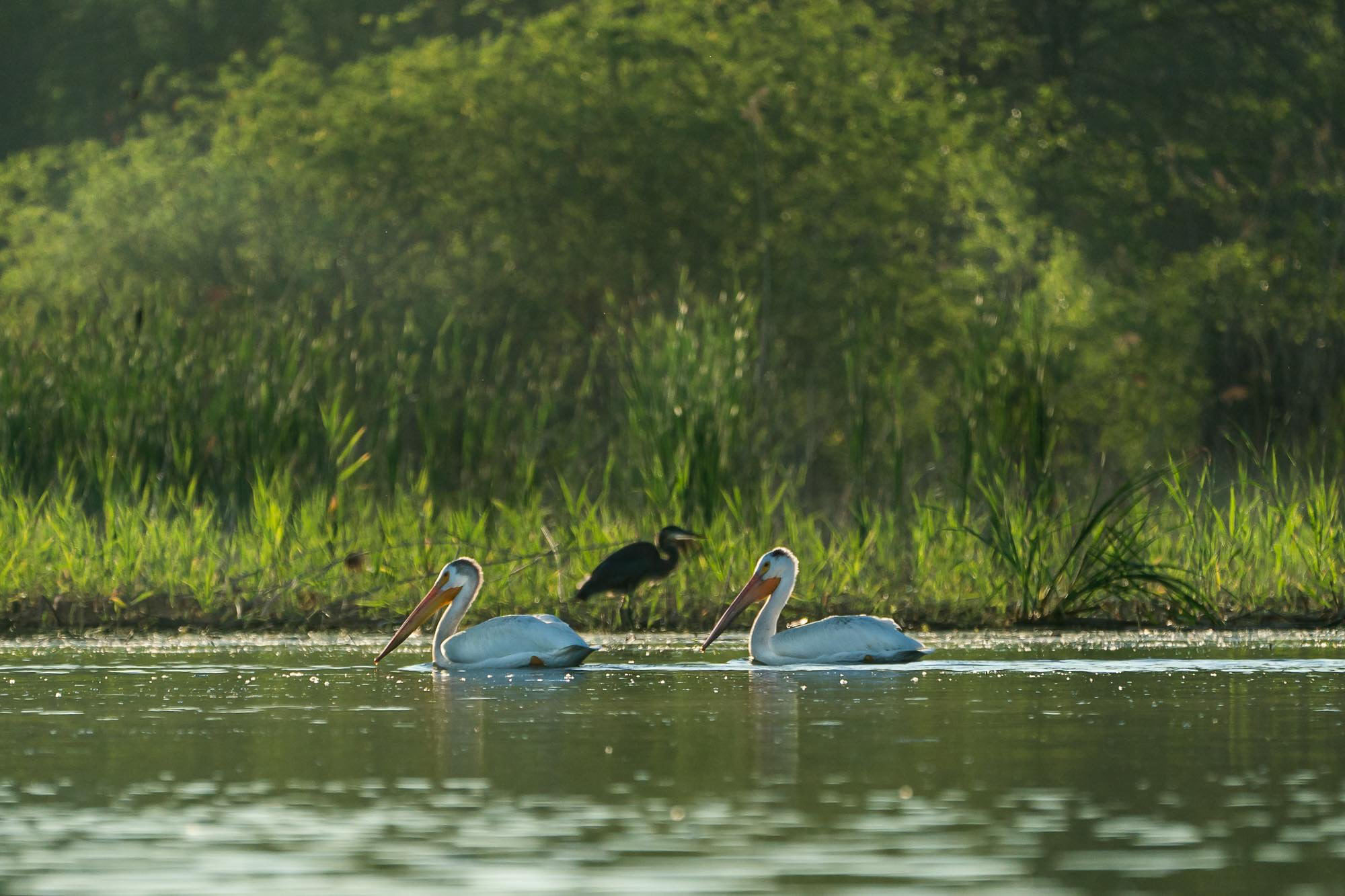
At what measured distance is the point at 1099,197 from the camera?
3064cm

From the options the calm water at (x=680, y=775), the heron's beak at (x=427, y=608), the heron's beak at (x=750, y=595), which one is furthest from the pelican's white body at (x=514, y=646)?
the heron's beak at (x=750, y=595)

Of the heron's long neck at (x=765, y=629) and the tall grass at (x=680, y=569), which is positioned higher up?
the tall grass at (x=680, y=569)

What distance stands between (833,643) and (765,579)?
39.9 inches

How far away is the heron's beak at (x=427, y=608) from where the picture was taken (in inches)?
529

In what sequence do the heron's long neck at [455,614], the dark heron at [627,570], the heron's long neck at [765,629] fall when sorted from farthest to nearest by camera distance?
the dark heron at [627,570] → the heron's long neck at [455,614] → the heron's long neck at [765,629]

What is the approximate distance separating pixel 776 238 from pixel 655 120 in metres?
1.73

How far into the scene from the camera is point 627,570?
49.1 feet

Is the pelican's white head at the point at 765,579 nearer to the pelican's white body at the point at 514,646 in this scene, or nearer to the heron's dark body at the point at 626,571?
the pelican's white body at the point at 514,646

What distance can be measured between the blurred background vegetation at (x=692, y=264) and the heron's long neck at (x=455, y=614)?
8.77 feet

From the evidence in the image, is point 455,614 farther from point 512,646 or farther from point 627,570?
point 627,570

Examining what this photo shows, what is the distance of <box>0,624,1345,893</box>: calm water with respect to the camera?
268 inches

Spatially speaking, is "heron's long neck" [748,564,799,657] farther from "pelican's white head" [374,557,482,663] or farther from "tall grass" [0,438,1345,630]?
"tall grass" [0,438,1345,630]

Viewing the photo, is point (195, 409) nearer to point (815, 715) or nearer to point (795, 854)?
point (815, 715)

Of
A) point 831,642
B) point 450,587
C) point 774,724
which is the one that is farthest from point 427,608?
point 774,724
